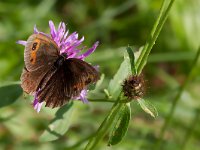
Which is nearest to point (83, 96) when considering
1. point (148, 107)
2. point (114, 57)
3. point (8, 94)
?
point (148, 107)

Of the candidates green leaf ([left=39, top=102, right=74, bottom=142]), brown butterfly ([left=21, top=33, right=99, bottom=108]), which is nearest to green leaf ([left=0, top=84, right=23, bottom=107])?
green leaf ([left=39, top=102, right=74, bottom=142])

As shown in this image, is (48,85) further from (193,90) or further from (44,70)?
(193,90)

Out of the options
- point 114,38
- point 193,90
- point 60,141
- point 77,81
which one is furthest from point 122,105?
point 114,38

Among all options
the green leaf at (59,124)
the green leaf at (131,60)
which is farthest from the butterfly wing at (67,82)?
the green leaf at (59,124)

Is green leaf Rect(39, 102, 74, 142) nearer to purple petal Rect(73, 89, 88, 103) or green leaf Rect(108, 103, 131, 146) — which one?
purple petal Rect(73, 89, 88, 103)

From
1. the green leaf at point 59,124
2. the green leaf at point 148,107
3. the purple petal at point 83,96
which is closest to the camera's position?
the green leaf at point 148,107

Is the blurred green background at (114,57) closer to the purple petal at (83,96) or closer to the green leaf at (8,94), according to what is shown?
the green leaf at (8,94)

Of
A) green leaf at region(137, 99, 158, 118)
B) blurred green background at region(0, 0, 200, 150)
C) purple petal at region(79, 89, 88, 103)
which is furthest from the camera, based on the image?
blurred green background at region(0, 0, 200, 150)
